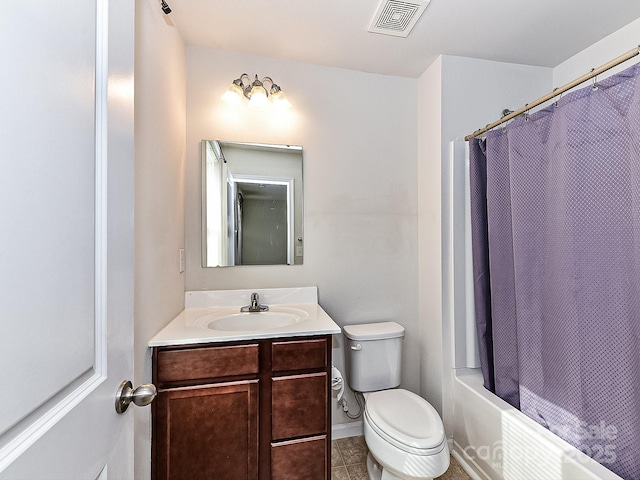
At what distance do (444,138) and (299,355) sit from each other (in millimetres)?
1506

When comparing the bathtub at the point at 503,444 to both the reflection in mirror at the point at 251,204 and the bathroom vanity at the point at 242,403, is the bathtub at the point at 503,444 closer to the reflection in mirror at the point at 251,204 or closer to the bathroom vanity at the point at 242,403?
the bathroom vanity at the point at 242,403

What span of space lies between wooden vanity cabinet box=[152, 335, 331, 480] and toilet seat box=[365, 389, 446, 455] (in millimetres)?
266

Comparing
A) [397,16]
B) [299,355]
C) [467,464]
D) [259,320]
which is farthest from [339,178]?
[467,464]

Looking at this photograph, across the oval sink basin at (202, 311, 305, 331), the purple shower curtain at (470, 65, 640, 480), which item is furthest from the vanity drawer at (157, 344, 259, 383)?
the purple shower curtain at (470, 65, 640, 480)

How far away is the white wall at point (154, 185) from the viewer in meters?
1.16

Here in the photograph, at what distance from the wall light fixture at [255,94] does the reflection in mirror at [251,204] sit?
0.79 ft

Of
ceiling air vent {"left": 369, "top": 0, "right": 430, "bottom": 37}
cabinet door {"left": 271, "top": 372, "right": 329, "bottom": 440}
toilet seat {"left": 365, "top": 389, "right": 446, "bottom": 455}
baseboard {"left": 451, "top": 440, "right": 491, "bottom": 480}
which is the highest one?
ceiling air vent {"left": 369, "top": 0, "right": 430, "bottom": 37}

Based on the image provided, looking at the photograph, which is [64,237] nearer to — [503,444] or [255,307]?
[255,307]

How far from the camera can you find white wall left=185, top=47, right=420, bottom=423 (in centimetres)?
183

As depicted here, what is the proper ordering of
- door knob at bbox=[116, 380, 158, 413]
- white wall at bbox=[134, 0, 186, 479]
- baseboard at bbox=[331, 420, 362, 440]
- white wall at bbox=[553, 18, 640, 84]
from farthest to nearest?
1. baseboard at bbox=[331, 420, 362, 440]
2. white wall at bbox=[553, 18, 640, 84]
3. white wall at bbox=[134, 0, 186, 479]
4. door knob at bbox=[116, 380, 158, 413]

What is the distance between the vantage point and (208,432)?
4.33 feet

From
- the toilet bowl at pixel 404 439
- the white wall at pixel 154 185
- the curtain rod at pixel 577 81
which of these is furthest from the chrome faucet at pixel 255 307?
the curtain rod at pixel 577 81

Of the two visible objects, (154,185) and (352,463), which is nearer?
(154,185)

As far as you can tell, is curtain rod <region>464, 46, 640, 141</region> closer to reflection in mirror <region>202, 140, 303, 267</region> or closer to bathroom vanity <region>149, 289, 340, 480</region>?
reflection in mirror <region>202, 140, 303, 267</region>
